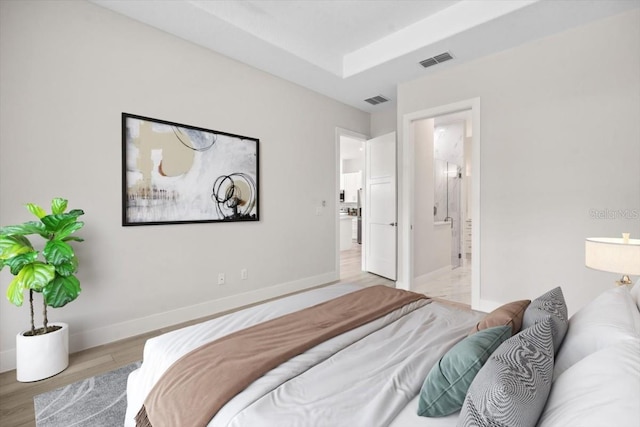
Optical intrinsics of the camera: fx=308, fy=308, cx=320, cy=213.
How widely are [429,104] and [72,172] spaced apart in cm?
383

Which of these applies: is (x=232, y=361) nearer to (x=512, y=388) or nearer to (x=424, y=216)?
(x=512, y=388)

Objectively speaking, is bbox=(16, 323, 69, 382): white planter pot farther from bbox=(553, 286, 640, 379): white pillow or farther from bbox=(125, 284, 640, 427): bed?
bbox=(553, 286, 640, 379): white pillow

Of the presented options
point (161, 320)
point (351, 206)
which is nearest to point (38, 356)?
point (161, 320)

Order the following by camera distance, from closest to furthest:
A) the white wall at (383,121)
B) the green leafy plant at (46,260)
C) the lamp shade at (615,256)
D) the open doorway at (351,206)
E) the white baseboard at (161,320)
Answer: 1. the lamp shade at (615,256)
2. the green leafy plant at (46,260)
3. the white baseboard at (161,320)
4. the white wall at (383,121)
5. the open doorway at (351,206)

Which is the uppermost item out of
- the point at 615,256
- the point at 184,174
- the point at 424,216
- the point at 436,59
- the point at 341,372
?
the point at 436,59

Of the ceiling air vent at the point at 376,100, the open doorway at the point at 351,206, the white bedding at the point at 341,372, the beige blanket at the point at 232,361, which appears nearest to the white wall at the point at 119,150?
the ceiling air vent at the point at 376,100

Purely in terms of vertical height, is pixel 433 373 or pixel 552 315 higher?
pixel 552 315

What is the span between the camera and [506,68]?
3301 mm

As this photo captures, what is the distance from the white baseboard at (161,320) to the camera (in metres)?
2.51

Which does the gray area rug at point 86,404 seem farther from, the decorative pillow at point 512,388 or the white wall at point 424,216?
the white wall at point 424,216

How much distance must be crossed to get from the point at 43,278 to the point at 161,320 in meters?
1.22

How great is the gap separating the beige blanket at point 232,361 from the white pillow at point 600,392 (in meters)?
0.88

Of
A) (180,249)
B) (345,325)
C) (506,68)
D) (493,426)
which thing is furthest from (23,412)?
(506,68)

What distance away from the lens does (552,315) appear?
1.13 meters
